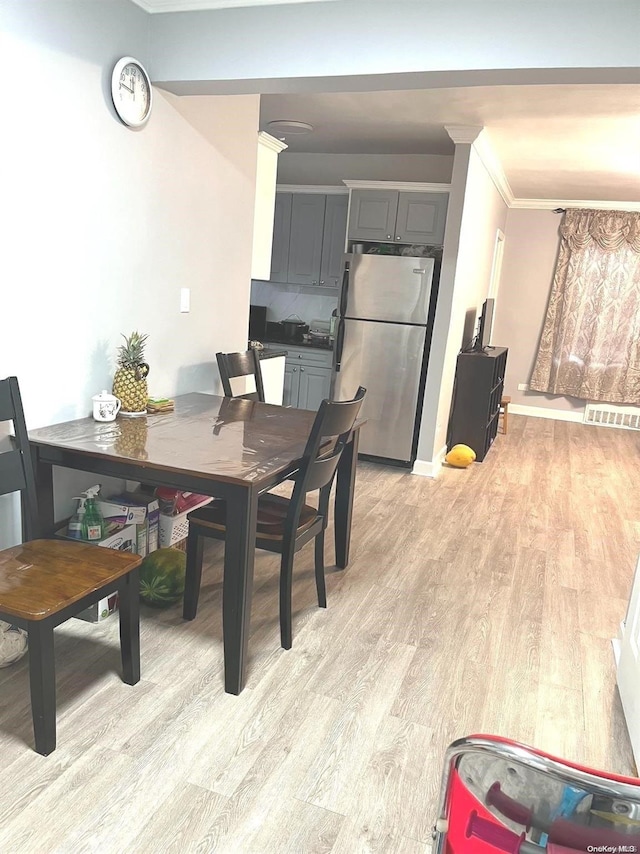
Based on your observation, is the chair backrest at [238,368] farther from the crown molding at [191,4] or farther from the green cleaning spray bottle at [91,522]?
the crown molding at [191,4]

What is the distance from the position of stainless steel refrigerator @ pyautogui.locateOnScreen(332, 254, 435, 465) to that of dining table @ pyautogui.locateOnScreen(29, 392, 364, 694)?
2432 millimetres

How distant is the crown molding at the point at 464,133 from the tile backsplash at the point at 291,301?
2287mm

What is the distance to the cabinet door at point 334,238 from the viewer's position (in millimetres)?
6062

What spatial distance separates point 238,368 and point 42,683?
6.86 feet

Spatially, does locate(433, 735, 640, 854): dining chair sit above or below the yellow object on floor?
above

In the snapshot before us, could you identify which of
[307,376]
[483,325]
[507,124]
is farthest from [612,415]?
[507,124]

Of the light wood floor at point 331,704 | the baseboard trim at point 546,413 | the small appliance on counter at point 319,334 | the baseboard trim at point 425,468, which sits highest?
the small appliance on counter at point 319,334

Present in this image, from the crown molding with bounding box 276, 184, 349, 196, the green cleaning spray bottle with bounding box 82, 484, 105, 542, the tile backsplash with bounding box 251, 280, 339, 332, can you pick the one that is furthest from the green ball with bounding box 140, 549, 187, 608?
the crown molding with bounding box 276, 184, 349, 196

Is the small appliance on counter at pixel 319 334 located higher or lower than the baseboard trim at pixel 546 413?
higher

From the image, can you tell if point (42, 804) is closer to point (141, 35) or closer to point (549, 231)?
point (141, 35)

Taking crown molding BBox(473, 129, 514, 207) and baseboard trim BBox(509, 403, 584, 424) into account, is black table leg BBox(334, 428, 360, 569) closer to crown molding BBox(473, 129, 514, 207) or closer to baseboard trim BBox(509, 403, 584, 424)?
crown molding BBox(473, 129, 514, 207)

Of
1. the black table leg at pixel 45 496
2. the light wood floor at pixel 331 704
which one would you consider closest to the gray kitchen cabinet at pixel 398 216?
the light wood floor at pixel 331 704

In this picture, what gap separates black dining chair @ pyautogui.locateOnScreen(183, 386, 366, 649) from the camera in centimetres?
223

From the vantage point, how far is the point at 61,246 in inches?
93.9
